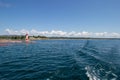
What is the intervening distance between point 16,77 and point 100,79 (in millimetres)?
11668

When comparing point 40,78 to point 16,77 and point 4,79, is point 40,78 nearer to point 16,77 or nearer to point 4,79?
point 16,77

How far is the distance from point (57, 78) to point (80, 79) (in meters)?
3.12

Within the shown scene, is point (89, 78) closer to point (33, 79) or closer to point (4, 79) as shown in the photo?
point (33, 79)

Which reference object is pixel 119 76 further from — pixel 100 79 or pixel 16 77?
pixel 16 77

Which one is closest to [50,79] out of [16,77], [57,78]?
[57,78]

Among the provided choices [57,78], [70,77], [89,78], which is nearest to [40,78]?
[57,78]

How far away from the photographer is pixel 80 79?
63.4 feet

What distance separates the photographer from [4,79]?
19.0 metres

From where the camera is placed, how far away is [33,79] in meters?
19.2

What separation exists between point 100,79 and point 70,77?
13.4ft

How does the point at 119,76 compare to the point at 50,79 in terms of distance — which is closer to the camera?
the point at 50,79

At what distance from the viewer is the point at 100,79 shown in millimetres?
19469

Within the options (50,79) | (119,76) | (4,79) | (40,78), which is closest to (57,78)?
(50,79)

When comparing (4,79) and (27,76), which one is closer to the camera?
(4,79)
